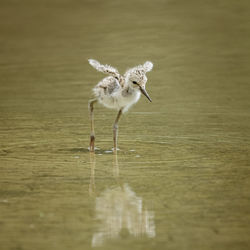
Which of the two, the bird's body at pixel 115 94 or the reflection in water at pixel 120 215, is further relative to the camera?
the bird's body at pixel 115 94

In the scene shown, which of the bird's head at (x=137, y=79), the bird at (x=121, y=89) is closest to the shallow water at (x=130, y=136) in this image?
the bird at (x=121, y=89)

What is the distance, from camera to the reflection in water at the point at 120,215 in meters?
5.52

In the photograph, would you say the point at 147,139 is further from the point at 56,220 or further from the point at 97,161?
the point at 56,220

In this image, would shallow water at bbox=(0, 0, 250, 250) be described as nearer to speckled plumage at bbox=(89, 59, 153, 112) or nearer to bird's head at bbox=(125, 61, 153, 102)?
speckled plumage at bbox=(89, 59, 153, 112)

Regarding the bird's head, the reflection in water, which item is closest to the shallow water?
the reflection in water

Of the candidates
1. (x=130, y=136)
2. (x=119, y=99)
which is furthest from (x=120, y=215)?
(x=130, y=136)

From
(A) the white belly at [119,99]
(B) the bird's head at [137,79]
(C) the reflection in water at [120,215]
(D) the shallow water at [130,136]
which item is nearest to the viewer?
(C) the reflection in water at [120,215]

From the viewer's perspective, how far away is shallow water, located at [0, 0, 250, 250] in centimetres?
568

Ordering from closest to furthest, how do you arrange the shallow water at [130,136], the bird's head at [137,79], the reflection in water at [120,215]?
the reflection in water at [120,215] < the shallow water at [130,136] < the bird's head at [137,79]

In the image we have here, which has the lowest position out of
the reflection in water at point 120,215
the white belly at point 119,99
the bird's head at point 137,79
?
the reflection in water at point 120,215

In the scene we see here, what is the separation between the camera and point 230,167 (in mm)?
7367

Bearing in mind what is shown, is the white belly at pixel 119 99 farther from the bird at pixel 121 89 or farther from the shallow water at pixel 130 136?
the shallow water at pixel 130 136

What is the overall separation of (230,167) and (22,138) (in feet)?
8.64

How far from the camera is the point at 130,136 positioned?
8.91 metres
